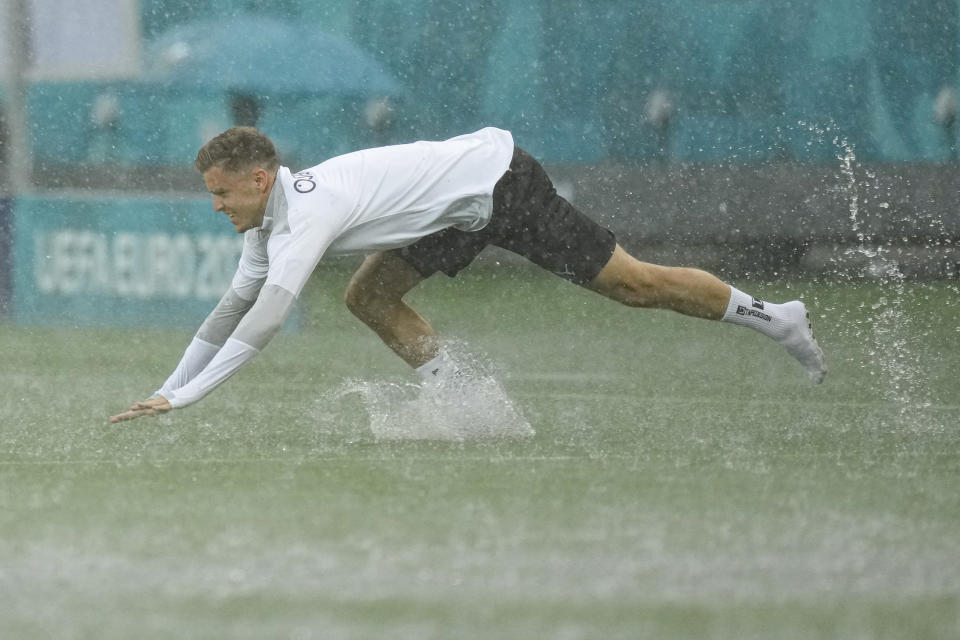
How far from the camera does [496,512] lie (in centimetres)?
367

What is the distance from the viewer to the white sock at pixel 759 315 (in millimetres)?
5070

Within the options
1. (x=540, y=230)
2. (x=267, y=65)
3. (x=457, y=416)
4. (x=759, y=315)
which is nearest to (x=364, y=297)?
(x=457, y=416)

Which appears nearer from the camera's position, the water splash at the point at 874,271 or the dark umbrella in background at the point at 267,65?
the water splash at the point at 874,271

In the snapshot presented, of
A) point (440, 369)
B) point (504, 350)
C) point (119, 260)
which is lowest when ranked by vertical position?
point (504, 350)

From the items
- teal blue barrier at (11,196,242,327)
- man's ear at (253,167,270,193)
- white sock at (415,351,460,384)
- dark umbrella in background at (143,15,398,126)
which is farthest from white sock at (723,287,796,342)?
dark umbrella in background at (143,15,398,126)

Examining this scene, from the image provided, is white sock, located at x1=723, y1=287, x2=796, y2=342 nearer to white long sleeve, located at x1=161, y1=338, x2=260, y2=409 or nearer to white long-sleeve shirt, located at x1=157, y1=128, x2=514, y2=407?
white long-sleeve shirt, located at x1=157, y1=128, x2=514, y2=407

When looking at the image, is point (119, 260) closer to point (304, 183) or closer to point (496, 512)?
point (304, 183)

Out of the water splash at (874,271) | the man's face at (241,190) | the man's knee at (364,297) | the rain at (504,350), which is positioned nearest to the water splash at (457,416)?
the rain at (504,350)

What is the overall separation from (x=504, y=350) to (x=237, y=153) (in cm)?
412

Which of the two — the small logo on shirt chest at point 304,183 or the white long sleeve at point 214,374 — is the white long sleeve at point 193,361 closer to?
the white long sleeve at point 214,374

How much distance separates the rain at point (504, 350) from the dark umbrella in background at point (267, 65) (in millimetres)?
27

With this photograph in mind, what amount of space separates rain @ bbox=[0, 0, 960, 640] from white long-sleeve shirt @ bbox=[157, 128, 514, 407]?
0.10m

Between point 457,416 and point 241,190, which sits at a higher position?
point 241,190

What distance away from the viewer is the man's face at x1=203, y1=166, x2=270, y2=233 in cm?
452
